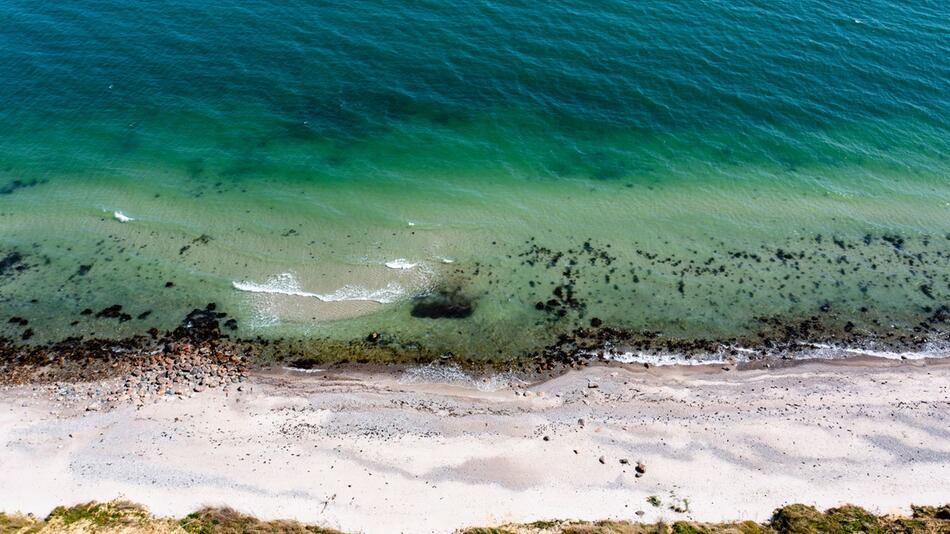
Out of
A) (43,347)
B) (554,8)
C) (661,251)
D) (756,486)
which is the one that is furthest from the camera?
(554,8)

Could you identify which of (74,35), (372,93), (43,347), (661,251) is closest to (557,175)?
(661,251)

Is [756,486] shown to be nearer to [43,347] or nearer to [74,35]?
[43,347]

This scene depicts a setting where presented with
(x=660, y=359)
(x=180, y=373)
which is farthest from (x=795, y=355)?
(x=180, y=373)

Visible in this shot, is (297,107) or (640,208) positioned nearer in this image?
(640,208)

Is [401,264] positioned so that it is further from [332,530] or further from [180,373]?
[332,530]

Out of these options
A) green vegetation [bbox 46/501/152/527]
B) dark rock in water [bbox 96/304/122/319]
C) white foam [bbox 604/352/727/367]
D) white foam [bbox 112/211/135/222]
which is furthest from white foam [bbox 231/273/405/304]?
green vegetation [bbox 46/501/152/527]

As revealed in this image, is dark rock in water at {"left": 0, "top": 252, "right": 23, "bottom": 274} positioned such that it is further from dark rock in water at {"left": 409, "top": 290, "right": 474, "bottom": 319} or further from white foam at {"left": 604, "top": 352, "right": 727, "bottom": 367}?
white foam at {"left": 604, "top": 352, "right": 727, "bottom": 367}
